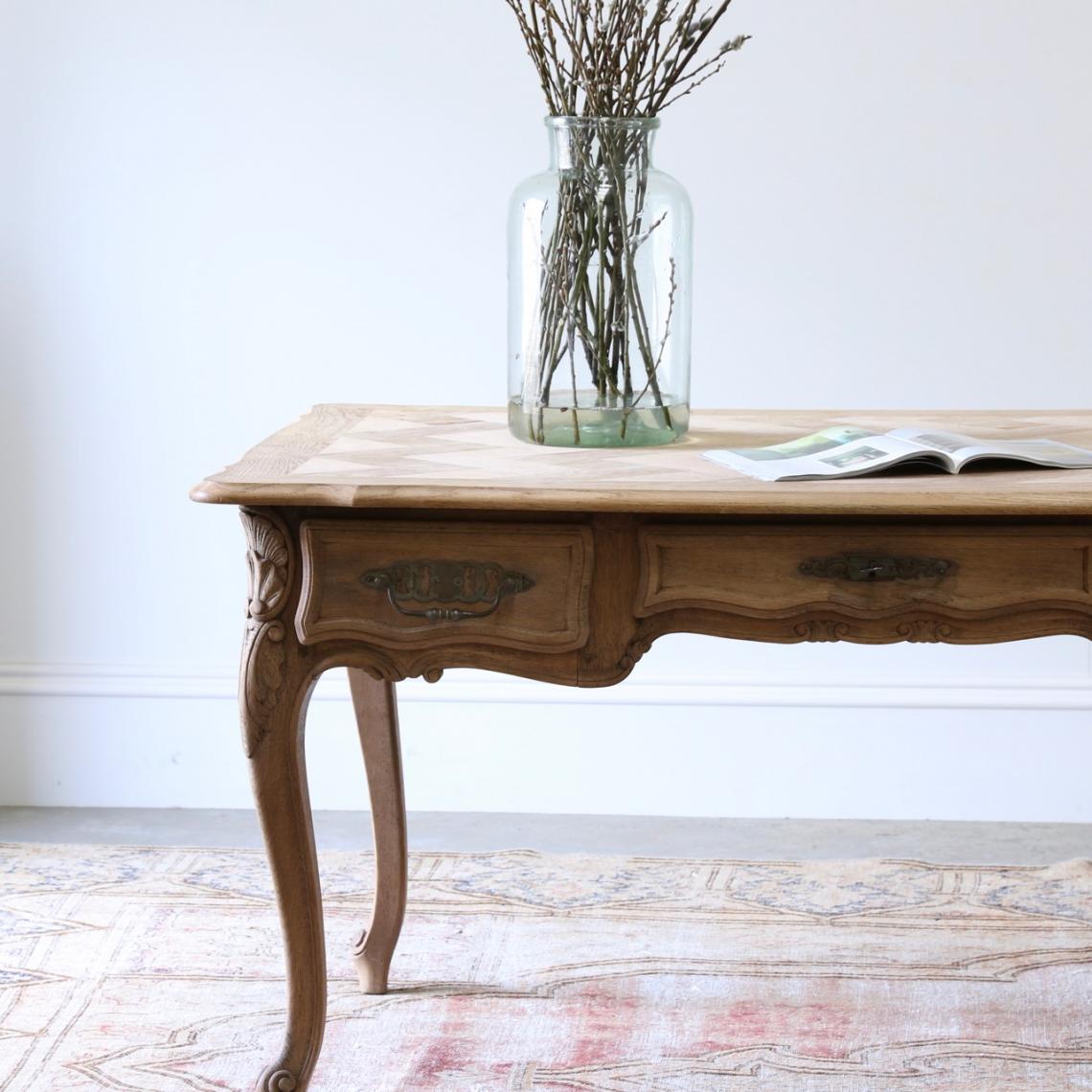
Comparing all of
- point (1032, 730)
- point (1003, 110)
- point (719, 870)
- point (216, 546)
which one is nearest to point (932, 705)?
point (1032, 730)

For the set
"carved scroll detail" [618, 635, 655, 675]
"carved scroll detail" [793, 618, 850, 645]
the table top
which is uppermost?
the table top

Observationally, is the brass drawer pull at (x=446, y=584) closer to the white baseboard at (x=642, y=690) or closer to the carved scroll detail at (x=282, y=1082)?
the carved scroll detail at (x=282, y=1082)

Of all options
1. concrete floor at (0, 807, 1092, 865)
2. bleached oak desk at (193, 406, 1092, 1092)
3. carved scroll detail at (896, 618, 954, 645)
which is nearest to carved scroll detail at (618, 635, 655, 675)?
bleached oak desk at (193, 406, 1092, 1092)

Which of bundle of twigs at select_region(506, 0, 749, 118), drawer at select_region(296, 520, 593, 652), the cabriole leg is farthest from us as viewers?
the cabriole leg

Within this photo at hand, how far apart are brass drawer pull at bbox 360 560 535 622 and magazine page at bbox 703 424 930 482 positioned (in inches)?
10.8

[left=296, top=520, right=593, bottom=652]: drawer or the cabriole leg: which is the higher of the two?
[left=296, top=520, right=593, bottom=652]: drawer

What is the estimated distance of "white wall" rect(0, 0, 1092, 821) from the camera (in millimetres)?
2689

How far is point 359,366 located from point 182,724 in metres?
0.79

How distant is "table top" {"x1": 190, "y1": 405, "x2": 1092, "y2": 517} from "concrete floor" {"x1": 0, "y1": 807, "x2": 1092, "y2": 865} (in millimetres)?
1062

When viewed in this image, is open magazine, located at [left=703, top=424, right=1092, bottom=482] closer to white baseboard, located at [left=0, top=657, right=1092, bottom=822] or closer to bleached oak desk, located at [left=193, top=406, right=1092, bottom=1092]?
bleached oak desk, located at [left=193, top=406, right=1092, bottom=1092]

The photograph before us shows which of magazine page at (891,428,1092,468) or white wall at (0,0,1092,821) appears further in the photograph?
white wall at (0,0,1092,821)

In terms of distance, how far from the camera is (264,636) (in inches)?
60.4

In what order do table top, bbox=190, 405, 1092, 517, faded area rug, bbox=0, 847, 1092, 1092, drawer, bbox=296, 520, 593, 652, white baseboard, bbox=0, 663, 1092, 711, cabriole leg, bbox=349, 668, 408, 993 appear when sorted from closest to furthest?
table top, bbox=190, 405, 1092, 517, drawer, bbox=296, 520, 593, 652, faded area rug, bbox=0, 847, 1092, 1092, cabriole leg, bbox=349, 668, 408, 993, white baseboard, bbox=0, 663, 1092, 711

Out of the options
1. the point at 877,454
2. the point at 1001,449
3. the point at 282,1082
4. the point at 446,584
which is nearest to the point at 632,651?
the point at 446,584
